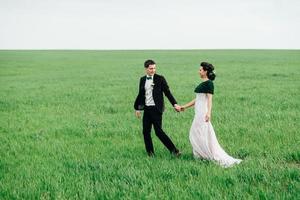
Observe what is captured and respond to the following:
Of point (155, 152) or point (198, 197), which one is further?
point (155, 152)

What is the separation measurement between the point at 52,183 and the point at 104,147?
10.8 feet

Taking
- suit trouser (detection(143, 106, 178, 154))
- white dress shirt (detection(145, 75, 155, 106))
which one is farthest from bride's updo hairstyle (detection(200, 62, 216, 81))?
suit trouser (detection(143, 106, 178, 154))

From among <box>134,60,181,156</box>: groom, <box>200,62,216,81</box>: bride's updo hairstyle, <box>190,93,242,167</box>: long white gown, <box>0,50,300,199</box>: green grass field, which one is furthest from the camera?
<box>134,60,181,156</box>: groom

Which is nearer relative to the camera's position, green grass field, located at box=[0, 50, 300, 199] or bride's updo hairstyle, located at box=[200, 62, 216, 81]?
green grass field, located at box=[0, 50, 300, 199]

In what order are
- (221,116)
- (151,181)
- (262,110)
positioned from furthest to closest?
(262,110), (221,116), (151,181)

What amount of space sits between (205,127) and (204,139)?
24cm

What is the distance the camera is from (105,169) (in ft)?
28.3

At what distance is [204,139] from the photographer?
9266 mm

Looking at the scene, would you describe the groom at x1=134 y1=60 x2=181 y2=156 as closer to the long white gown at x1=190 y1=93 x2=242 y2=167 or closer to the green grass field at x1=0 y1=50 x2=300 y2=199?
the green grass field at x1=0 y1=50 x2=300 y2=199

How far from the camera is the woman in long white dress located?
364 inches

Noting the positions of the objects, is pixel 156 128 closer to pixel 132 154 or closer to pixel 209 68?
pixel 132 154

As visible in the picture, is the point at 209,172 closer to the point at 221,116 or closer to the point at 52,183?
the point at 52,183

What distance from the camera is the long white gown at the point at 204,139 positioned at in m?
9.20

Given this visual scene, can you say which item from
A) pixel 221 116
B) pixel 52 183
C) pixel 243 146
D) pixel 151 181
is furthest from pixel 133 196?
pixel 221 116
